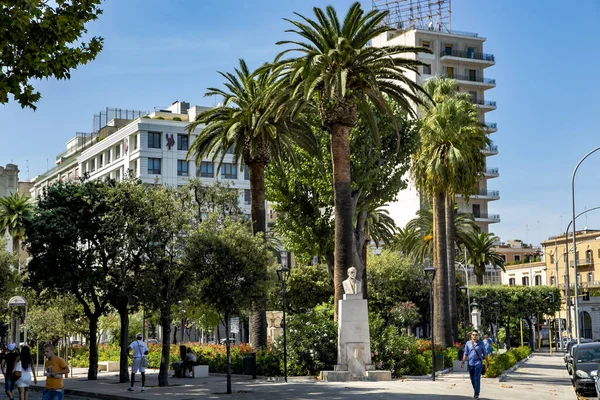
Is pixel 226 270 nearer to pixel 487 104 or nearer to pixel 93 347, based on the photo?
pixel 93 347

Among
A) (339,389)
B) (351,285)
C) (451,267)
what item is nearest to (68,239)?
(351,285)

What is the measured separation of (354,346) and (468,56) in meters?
78.7

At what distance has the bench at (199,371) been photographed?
37.3 meters

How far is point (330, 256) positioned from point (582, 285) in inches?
2695

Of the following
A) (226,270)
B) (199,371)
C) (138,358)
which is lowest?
(199,371)

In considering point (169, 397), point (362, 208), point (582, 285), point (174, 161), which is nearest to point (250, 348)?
point (362, 208)

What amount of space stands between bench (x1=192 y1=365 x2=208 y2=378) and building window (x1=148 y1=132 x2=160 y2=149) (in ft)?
176

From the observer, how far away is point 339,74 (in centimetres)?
3238

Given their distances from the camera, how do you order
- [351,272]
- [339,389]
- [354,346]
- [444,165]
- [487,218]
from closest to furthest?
1. [339,389]
2. [351,272]
3. [354,346]
4. [444,165]
5. [487,218]

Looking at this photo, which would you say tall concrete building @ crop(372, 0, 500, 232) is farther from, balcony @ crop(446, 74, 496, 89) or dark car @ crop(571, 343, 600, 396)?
dark car @ crop(571, 343, 600, 396)

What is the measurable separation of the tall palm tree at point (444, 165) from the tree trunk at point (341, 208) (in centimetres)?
1238

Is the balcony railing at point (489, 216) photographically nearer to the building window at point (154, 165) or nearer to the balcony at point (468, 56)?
the balcony at point (468, 56)

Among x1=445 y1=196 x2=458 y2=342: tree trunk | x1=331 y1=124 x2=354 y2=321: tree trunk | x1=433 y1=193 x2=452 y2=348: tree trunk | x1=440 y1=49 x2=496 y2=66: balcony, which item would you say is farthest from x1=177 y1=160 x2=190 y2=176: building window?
x1=331 y1=124 x2=354 y2=321: tree trunk

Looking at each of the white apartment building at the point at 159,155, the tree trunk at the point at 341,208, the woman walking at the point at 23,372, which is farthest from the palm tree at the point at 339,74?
the white apartment building at the point at 159,155
